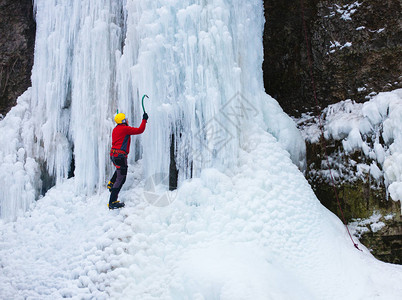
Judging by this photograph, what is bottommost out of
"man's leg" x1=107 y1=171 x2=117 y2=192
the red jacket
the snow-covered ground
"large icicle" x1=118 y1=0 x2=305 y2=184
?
the snow-covered ground

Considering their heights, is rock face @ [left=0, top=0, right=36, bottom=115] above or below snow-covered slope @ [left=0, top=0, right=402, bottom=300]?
above

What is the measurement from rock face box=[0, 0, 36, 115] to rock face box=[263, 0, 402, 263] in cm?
430

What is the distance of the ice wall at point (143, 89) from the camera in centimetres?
496

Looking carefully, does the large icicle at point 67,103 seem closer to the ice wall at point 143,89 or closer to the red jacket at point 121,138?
the ice wall at point 143,89

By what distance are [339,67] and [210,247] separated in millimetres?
3405

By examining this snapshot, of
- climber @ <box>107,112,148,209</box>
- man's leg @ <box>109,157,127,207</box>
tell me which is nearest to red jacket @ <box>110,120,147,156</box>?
climber @ <box>107,112,148,209</box>

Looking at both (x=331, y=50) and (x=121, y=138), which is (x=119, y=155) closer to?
(x=121, y=138)

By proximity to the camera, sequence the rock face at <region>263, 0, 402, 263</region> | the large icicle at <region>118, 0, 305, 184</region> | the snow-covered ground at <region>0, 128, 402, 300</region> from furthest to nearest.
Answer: the rock face at <region>263, 0, 402, 263</region>
the large icicle at <region>118, 0, 305, 184</region>
the snow-covered ground at <region>0, 128, 402, 300</region>

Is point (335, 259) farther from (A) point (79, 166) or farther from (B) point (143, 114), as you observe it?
(A) point (79, 166)

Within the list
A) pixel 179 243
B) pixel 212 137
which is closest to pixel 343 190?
pixel 212 137

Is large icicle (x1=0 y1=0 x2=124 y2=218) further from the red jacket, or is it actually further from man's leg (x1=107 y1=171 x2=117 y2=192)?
the red jacket

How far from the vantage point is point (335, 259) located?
4.27 m

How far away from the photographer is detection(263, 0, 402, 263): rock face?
5.04 m

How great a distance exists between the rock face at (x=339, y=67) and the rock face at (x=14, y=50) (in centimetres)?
430
